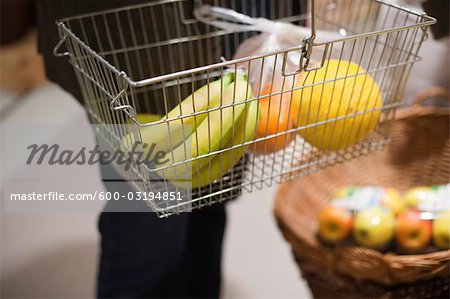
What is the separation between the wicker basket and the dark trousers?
185mm

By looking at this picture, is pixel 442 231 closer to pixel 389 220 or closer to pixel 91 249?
pixel 389 220

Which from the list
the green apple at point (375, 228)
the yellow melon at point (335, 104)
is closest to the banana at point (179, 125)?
the yellow melon at point (335, 104)

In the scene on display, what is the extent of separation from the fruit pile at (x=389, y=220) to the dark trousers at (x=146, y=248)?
0.84 feet

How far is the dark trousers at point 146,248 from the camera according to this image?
2.55 ft

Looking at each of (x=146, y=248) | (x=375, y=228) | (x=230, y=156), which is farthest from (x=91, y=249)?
(x=230, y=156)

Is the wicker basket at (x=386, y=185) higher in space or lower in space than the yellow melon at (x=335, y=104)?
lower

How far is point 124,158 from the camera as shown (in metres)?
0.60

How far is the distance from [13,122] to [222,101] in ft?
5.47

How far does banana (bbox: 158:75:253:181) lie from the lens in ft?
1.77

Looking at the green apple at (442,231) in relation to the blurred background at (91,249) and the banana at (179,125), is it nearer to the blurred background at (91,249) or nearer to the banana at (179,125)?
the blurred background at (91,249)

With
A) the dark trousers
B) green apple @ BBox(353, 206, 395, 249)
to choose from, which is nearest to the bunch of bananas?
the dark trousers

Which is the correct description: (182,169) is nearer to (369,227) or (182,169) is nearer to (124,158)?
(124,158)

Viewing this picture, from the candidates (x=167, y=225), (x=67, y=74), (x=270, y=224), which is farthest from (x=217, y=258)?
(x=67, y=74)

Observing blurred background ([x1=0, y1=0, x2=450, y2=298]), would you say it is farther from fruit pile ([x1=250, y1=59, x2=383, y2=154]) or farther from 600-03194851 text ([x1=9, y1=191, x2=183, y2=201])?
fruit pile ([x1=250, y1=59, x2=383, y2=154])
